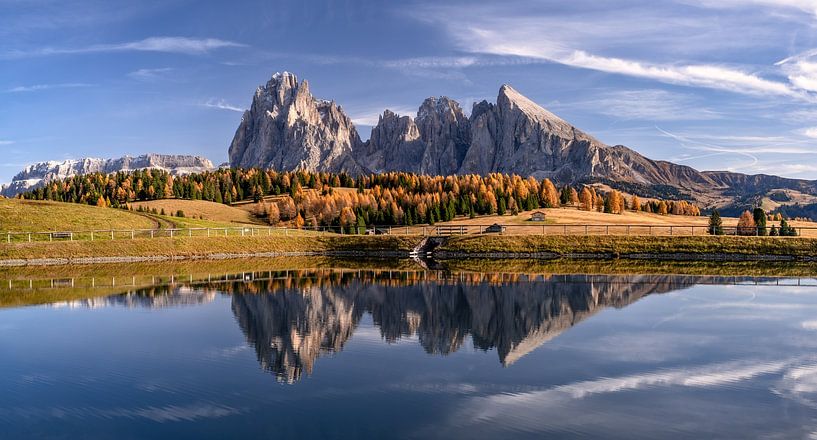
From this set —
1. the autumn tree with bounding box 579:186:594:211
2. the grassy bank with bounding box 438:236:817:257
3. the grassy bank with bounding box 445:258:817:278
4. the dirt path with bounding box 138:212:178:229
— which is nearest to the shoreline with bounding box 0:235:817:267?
the grassy bank with bounding box 438:236:817:257

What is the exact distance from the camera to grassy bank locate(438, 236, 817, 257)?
239 ft

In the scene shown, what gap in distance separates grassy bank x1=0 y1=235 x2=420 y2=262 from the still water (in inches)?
1529

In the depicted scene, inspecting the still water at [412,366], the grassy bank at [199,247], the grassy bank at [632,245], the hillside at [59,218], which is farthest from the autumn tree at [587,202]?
the still water at [412,366]

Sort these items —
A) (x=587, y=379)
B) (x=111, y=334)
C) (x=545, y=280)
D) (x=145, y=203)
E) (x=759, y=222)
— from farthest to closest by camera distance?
(x=145, y=203) < (x=759, y=222) < (x=545, y=280) < (x=111, y=334) < (x=587, y=379)

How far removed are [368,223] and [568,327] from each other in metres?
131

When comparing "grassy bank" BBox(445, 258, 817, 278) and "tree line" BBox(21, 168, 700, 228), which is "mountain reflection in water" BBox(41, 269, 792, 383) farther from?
"tree line" BBox(21, 168, 700, 228)

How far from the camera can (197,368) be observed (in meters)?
21.1

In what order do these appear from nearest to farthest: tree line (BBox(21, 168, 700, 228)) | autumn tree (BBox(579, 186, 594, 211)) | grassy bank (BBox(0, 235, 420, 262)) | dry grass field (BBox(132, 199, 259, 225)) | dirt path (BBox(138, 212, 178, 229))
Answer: grassy bank (BBox(0, 235, 420, 262)), dirt path (BBox(138, 212, 178, 229)), tree line (BBox(21, 168, 700, 228)), dry grass field (BBox(132, 199, 259, 225)), autumn tree (BBox(579, 186, 594, 211))

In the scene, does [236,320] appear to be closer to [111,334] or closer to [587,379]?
[111,334]

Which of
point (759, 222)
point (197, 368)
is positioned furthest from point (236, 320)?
point (759, 222)

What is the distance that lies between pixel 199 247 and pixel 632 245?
55.5m

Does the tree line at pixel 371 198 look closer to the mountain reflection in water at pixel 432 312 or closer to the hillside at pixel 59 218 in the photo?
the hillside at pixel 59 218

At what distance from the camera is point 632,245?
76.3m

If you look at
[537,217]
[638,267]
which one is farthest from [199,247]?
[537,217]
